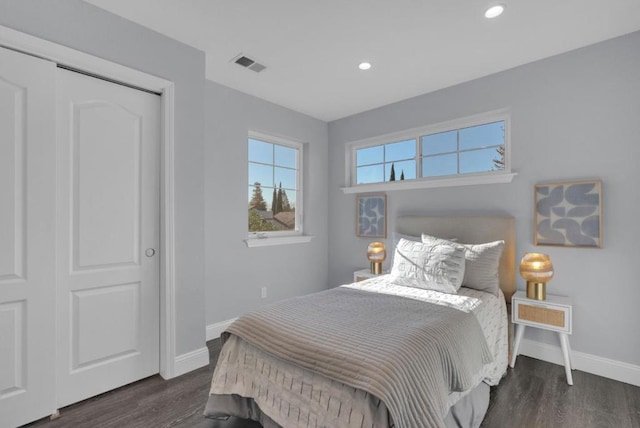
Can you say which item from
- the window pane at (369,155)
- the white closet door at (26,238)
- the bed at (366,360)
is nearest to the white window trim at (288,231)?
the window pane at (369,155)

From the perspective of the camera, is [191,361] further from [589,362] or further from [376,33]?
[589,362]

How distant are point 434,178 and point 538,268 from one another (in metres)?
1.35

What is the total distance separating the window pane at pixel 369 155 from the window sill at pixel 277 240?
1216 millimetres

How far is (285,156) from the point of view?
154 inches

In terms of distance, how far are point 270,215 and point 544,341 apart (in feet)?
9.73

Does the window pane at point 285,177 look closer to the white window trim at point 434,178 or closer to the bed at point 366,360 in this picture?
the white window trim at point 434,178

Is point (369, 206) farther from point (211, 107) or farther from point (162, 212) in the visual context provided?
point (162, 212)

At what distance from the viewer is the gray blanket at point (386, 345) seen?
1225 mm

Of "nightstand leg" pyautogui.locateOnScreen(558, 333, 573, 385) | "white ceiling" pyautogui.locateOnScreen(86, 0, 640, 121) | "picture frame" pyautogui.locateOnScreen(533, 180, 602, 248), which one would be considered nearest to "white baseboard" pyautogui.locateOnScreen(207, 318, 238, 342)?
"white ceiling" pyautogui.locateOnScreen(86, 0, 640, 121)

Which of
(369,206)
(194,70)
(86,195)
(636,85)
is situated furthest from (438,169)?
(86,195)

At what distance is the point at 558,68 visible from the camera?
2.51 m

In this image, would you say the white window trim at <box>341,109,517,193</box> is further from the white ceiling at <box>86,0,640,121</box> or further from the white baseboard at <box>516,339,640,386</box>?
the white baseboard at <box>516,339,640,386</box>

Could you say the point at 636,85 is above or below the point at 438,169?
above

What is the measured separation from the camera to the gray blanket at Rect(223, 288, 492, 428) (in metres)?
1.22
